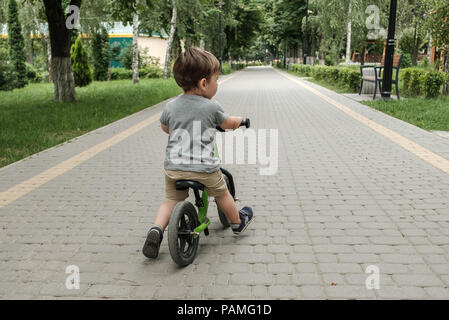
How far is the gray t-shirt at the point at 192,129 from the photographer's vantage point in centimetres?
314

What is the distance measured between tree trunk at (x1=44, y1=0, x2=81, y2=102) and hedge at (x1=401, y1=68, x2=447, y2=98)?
10.6 metres

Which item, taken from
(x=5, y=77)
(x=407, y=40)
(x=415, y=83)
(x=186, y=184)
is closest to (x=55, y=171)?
(x=186, y=184)

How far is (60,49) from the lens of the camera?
13406mm

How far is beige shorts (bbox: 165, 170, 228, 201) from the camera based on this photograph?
10.5 feet

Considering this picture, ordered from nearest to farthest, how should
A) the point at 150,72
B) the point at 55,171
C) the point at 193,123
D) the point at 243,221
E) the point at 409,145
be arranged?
the point at 193,123 < the point at 243,221 < the point at 55,171 < the point at 409,145 < the point at 150,72

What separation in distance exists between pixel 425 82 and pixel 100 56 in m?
26.4

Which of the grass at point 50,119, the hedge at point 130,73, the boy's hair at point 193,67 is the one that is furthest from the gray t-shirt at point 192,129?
the hedge at point 130,73

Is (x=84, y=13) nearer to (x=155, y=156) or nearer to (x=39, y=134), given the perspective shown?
(x=39, y=134)

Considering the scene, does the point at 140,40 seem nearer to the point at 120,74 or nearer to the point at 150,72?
the point at 120,74

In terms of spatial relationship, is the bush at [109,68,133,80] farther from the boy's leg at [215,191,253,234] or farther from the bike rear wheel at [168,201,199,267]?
the bike rear wheel at [168,201,199,267]

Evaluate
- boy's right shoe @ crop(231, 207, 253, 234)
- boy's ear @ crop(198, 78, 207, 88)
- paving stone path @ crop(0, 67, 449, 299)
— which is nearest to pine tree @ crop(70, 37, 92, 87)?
paving stone path @ crop(0, 67, 449, 299)

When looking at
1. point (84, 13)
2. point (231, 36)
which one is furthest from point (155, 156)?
point (231, 36)

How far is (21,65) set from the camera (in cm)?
2955

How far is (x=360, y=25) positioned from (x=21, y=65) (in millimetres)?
23997
